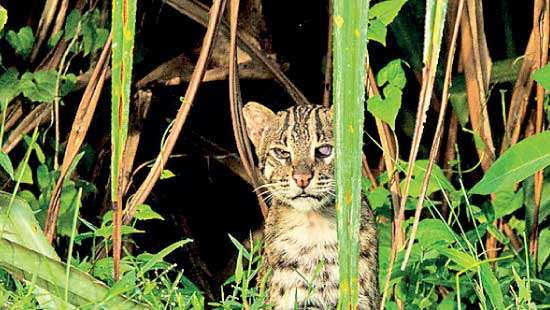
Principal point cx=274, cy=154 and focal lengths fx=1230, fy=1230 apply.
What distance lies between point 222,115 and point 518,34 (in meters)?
1.50

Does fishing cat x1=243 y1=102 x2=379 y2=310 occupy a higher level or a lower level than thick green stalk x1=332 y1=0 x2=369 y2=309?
lower

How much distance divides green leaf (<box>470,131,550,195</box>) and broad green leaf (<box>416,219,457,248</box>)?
579mm

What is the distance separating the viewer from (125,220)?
4379 mm

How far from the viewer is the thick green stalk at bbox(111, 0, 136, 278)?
2518 mm

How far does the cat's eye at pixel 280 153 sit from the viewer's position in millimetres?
4732

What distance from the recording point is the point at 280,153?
4762 millimetres

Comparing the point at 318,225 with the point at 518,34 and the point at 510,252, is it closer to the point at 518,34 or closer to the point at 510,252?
the point at 510,252

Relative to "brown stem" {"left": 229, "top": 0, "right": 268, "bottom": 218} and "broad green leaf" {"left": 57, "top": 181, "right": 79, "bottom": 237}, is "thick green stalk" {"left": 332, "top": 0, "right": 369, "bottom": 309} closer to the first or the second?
"brown stem" {"left": 229, "top": 0, "right": 268, "bottom": 218}

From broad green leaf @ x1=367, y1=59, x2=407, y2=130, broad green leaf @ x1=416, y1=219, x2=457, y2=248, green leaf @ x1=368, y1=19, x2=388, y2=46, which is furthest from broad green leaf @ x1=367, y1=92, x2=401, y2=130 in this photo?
broad green leaf @ x1=416, y1=219, x2=457, y2=248

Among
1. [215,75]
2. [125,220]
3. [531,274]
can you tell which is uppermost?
[215,75]

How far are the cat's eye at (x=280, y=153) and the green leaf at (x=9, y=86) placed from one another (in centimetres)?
118

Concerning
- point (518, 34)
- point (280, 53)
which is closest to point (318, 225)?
point (280, 53)

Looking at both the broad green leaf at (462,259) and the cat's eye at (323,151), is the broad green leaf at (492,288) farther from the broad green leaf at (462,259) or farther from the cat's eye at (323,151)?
the cat's eye at (323,151)

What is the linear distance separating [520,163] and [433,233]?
2.24ft
